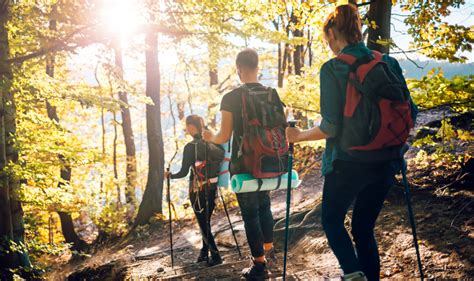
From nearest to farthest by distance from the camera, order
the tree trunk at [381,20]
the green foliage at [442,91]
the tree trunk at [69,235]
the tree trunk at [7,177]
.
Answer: the green foliage at [442,91], the tree trunk at [381,20], the tree trunk at [7,177], the tree trunk at [69,235]

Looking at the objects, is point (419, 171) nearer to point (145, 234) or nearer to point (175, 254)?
point (175, 254)

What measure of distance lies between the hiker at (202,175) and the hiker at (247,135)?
1.22 m

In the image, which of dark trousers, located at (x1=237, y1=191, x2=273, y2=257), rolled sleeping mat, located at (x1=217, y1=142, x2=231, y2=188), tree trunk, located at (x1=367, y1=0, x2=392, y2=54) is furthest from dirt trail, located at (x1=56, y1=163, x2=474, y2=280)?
tree trunk, located at (x1=367, y1=0, x2=392, y2=54)

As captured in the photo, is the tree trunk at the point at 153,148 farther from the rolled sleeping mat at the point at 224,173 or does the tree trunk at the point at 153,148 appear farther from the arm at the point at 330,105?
the arm at the point at 330,105

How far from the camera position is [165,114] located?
90.2 ft

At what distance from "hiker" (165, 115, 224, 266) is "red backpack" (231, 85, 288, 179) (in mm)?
1494

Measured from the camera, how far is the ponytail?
8.44 ft

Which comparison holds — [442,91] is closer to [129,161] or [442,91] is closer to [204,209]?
[204,209]

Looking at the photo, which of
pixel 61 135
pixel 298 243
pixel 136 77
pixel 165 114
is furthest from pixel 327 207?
pixel 165 114

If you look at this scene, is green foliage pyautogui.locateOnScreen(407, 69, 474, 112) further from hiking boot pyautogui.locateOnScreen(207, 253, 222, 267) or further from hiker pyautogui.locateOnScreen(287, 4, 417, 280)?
hiking boot pyautogui.locateOnScreen(207, 253, 222, 267)

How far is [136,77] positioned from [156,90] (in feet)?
41.3

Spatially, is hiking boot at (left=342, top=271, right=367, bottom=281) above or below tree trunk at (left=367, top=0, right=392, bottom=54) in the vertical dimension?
below

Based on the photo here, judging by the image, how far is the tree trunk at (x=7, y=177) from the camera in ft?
21.3

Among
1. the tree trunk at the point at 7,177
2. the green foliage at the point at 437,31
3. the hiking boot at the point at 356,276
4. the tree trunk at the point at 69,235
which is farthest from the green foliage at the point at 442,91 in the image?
the tree trunk at the point at 69,235
